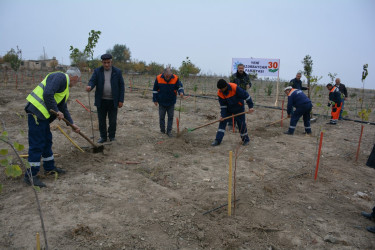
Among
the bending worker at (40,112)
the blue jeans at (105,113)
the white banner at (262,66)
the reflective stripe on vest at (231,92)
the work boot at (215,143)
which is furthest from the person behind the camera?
the white banner at (262,66)

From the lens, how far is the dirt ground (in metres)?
2.66

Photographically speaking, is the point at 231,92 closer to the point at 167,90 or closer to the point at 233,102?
the point at 233,102

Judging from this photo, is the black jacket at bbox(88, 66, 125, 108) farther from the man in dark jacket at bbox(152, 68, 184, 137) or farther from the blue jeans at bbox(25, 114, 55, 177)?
the blue jeans at bbox(25, 114, 55, 177)

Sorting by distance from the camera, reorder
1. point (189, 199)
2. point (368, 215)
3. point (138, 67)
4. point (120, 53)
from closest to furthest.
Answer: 1. point (368, 215)
2. point (189, 199)
3. point (138, 67)
4. point (120, 53)

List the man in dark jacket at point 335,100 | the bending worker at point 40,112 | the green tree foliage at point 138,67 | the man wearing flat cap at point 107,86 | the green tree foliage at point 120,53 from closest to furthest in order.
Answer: the bending worker at point 40,112, the man wearing flat cap at point 107,86, the man in dark jacket at point 335,100, the green tree foliage at point 138,67, the green tree foliage at point 120,53

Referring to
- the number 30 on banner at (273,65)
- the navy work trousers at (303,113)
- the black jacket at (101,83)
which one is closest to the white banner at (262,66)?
the number 30 on banner at (273,65)

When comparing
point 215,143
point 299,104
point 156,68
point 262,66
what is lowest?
point 215,143

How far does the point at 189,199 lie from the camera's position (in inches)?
135

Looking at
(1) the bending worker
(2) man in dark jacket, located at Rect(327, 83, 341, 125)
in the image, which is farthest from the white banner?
(1) the bending worker

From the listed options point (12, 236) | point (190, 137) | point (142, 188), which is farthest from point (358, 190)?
point (12, 236)

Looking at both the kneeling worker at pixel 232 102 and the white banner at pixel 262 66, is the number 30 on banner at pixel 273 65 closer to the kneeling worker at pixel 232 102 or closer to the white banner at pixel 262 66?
the white banner at pixel 262 66

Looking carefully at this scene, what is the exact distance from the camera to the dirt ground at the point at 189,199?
266 cm

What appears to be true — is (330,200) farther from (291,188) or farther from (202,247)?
(202,247)

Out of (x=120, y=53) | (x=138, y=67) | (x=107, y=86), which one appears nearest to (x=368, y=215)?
(x=107, y=86)
